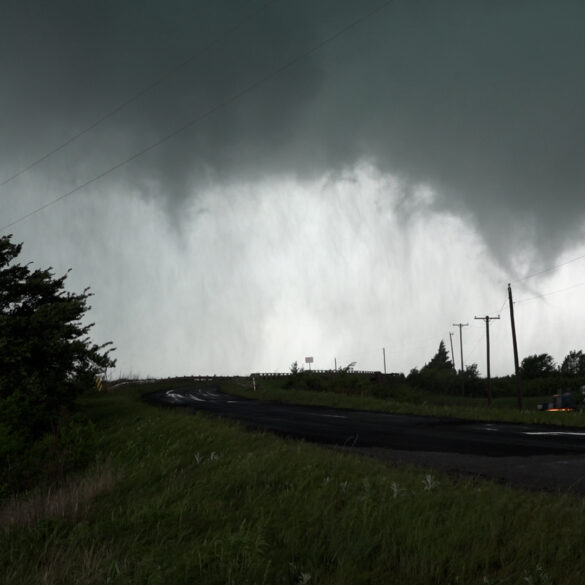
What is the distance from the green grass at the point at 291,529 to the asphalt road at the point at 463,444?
5.10 feet

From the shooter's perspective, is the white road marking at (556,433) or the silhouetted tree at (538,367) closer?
the white road marking at (556,433)

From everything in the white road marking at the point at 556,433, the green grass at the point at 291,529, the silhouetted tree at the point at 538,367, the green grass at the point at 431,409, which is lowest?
the green grass at the point at 291,529

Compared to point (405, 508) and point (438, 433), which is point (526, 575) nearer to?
point (405, 508)

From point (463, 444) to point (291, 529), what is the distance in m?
8.18

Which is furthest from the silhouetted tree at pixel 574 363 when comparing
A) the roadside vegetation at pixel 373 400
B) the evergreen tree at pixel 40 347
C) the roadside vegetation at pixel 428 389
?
the evergreen tree at pixel 40 347

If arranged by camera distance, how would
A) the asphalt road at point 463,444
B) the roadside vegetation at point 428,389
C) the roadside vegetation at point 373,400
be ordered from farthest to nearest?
the roadside vegetation at point 428,389 → the roadside vegetation at point 373,400 → the asphalt road at point 463,444

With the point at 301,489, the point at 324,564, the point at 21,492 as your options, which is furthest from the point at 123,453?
the point at 324,564

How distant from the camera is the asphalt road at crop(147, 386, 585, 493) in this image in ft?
29.1

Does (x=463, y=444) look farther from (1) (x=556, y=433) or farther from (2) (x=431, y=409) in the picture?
(2) (x=431, y=409)

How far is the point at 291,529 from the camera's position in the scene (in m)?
5.58

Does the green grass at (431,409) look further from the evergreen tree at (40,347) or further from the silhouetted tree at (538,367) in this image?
the silhouetted tree at (538,367)

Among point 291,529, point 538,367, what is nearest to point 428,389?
point 538,367

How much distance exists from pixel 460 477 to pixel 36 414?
13.6 m

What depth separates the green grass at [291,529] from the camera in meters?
4.69
